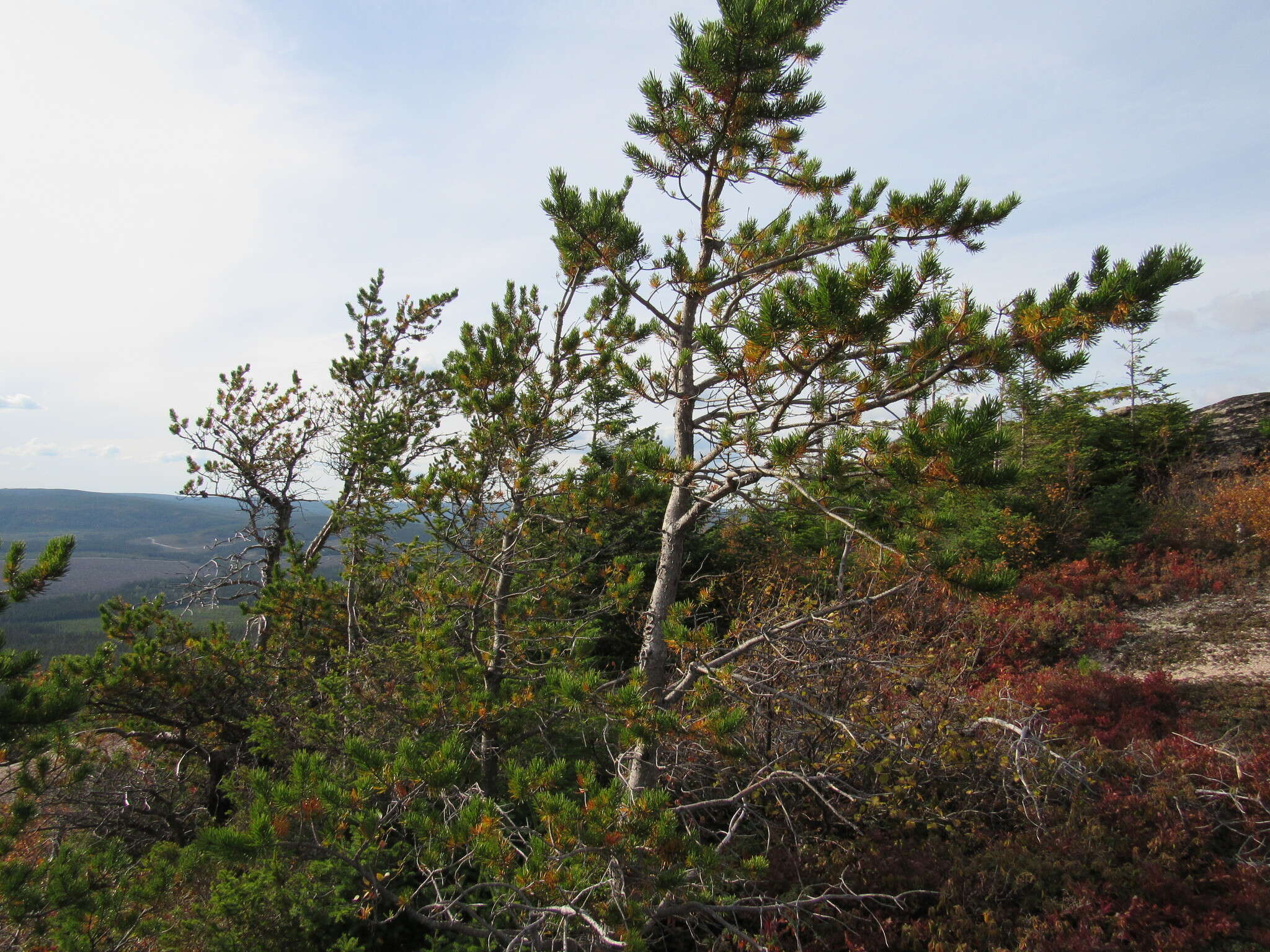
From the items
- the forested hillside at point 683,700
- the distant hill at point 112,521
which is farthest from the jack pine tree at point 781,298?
the distant hill at point 112,521

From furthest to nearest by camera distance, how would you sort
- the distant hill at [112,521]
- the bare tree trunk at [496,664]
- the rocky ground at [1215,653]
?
1. the distant hill at [112,521]
2. the rocky ground at [1215,653]
3. the bare tree trunk at [496,664]

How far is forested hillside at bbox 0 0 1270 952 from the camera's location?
2.28 meters

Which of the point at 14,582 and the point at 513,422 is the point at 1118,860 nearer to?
the point at 513,422

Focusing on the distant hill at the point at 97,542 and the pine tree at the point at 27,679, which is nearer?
the pine tree at the point at 27,679

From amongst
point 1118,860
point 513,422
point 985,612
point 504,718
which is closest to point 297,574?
point 504,718

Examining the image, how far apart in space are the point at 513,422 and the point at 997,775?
4.72m

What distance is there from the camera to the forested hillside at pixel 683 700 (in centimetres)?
228

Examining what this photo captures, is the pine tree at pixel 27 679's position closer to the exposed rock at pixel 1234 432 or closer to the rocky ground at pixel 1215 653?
the rocky ground at pixel 1215 653

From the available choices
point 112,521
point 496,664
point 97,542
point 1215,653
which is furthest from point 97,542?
point 1215,653

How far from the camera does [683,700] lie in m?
2.92

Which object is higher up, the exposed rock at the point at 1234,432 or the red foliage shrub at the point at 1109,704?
the exposed rock at the point at 1234,432

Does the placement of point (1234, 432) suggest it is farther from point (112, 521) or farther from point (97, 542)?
point (112, 521)

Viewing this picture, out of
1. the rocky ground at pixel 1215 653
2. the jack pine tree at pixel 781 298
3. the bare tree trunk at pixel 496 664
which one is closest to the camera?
the jack pine tree at pixel 781 298

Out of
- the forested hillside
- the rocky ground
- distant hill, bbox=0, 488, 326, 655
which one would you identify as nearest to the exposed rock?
the rocky ground
